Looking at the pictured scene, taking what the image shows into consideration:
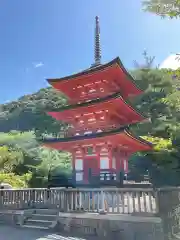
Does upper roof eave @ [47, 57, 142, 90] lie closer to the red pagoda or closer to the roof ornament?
the red pagoda

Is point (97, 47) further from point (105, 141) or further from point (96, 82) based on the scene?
point (105, 141)

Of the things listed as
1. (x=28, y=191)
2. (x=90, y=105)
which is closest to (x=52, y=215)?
(x=28, y=191)

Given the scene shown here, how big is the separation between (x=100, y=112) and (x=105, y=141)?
2.00 meters

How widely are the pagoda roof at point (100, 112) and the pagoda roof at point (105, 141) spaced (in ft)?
4.44

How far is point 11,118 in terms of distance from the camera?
6881 cm

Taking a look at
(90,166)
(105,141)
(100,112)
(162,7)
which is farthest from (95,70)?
(162,7)

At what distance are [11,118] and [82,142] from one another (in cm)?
5997

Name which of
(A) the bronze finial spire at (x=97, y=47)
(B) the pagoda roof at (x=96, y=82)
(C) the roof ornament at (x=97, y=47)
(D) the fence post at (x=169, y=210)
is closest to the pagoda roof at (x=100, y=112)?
(B) the pagoda roof at (x=96, y=82)

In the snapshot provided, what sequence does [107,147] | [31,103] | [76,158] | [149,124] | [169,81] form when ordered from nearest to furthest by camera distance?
[107,147] → [76,158] → [149,124] → [169,81] → [31,103]

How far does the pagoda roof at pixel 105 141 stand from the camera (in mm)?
12117

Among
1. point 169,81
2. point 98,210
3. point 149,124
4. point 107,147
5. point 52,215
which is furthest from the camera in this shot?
point 169,81

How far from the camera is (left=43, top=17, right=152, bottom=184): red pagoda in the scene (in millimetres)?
13031

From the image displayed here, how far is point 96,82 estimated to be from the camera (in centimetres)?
1495

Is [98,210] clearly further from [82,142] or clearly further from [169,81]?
[169,81]
